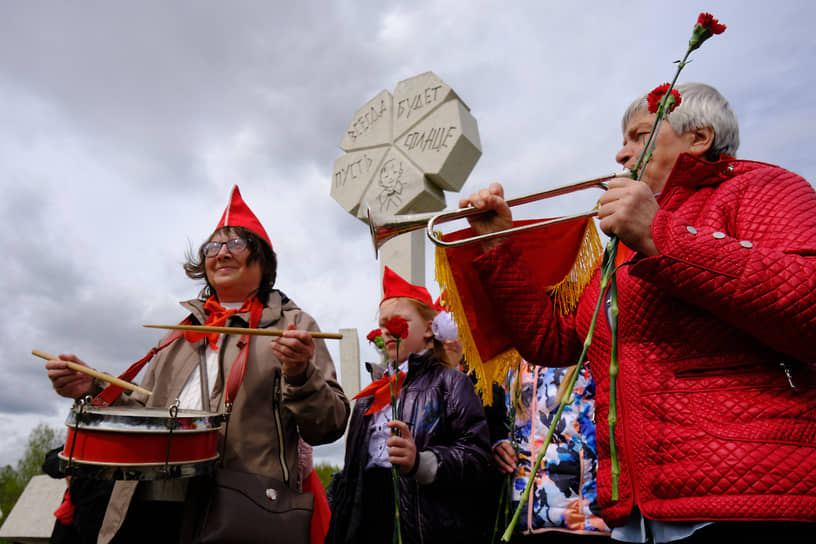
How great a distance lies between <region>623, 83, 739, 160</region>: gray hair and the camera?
156cm

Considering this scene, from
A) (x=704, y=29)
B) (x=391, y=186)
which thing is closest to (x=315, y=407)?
→ (x=704, y=29)

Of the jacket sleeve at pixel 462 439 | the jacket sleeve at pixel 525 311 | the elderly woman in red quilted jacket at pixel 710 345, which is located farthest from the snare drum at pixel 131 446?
the elderly woman in red quilted jacket at pixel 710 345

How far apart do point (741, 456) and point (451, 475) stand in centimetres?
149

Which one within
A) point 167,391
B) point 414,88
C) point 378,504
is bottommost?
point 378,504

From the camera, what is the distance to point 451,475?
2.50 meters

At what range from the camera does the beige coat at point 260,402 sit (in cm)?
224

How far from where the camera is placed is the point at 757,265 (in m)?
1.19

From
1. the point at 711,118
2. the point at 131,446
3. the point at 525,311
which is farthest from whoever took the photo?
the point at 131,446

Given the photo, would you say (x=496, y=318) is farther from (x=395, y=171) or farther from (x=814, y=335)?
(x=395, y=171)

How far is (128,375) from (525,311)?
1.68m

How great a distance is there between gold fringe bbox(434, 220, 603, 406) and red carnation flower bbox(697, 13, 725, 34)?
0.94 meters

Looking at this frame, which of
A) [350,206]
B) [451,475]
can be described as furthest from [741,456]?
[350,206]

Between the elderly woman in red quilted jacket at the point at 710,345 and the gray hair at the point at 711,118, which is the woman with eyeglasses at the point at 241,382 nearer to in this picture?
the elderly woman in red quilted jacket at the point at 710,345

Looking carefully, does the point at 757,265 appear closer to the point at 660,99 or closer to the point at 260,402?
the point at 660,99
